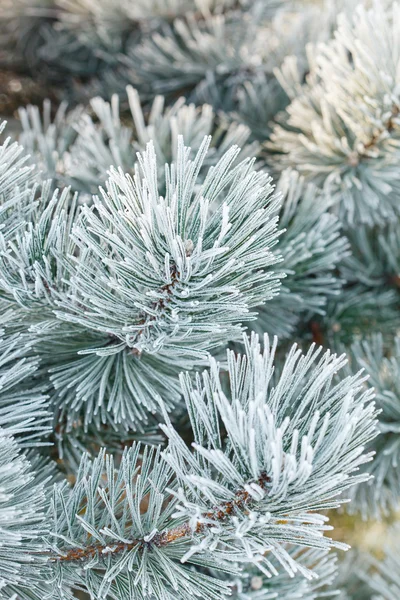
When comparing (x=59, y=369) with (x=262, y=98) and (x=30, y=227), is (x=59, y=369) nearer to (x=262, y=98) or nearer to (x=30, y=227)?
(x=30, y=227)

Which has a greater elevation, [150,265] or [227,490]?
[150,265]

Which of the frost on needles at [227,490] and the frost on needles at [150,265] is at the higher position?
the frost on needles at [150,265]

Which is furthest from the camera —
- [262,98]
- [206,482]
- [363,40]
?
[262,98]

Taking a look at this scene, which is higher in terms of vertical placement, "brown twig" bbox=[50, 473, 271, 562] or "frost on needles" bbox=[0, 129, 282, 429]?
"frost on needles" bbox=[0, 129, 282, 429]

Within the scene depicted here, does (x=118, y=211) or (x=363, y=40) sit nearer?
(x=118, y=211)

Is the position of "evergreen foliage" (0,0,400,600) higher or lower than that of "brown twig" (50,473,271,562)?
higher

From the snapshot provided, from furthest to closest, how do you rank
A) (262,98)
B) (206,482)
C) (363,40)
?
(262,98), (363,40), (206,482)

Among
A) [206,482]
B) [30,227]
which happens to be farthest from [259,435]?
[30,227]

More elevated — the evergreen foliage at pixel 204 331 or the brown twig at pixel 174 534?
the evergreen foliage at pixel 204 331

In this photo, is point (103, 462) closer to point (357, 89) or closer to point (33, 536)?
point (33, 536)

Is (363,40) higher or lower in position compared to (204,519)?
higher

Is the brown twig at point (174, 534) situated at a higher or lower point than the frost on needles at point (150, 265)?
lower
